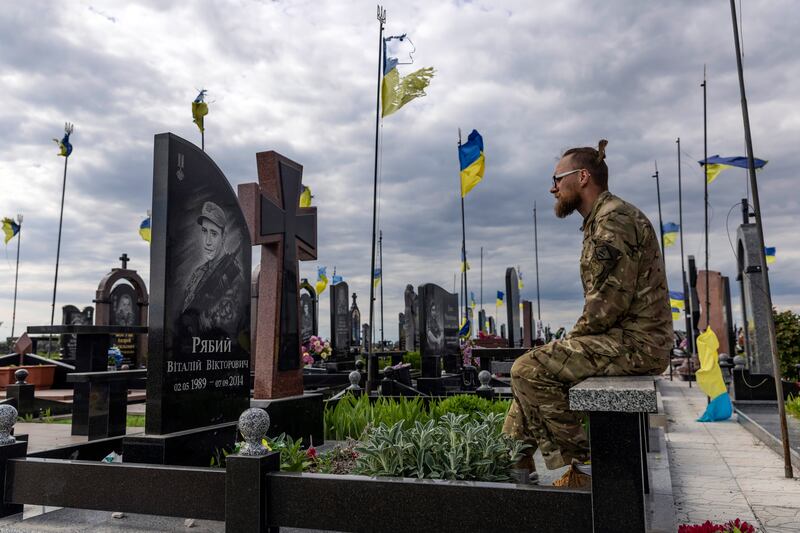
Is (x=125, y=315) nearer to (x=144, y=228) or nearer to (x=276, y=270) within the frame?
(x=144, y=228)

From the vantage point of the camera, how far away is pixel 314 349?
56.2 ft

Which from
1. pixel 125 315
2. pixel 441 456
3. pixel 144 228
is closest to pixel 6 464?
pixel 441 456

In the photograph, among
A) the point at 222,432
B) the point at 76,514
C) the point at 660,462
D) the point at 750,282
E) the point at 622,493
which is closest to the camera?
the point at 622,493

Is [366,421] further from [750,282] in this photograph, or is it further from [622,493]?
[750,282]

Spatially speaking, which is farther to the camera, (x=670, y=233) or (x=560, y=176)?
(x=670, y=233)

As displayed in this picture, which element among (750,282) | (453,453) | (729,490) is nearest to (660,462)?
(729,490)

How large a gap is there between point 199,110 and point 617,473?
26.7 feet

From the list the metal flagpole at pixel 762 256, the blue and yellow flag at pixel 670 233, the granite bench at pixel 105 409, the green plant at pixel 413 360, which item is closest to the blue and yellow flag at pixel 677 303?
the blue and yellow flag at pixel 670 233

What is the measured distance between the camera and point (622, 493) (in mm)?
2318

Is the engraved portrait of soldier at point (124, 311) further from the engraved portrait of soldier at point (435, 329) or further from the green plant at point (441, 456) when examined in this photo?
the green plant at point (441, 456)

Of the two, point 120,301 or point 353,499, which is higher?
point 120,301

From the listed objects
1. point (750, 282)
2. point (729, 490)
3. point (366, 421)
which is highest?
point (750, 282)

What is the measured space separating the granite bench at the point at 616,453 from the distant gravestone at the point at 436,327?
397 inches

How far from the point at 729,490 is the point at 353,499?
3.75 meters
